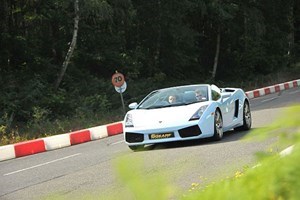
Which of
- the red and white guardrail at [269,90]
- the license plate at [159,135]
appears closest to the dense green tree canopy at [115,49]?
the red and white guardrail at [269,90]

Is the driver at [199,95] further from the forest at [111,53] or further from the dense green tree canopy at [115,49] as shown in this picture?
the dense green tree canopy at [115,49]

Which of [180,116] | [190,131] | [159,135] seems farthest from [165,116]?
[190,131]

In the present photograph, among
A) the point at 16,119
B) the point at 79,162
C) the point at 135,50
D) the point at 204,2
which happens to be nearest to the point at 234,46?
the point at 204,2

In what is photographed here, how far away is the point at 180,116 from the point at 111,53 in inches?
833

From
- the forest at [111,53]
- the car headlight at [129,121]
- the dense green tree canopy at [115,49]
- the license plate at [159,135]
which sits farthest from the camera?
the dense green tree canopy at [115,49]

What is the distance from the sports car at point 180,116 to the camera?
396 inches

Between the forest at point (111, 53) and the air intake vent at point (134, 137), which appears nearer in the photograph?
the air intake vent at point (134, 137)

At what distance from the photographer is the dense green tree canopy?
23752 mm

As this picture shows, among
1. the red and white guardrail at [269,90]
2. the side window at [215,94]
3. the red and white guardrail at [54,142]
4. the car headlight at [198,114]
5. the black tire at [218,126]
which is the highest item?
the side window at [215,94]

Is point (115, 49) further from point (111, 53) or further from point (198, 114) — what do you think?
point (198, 114)

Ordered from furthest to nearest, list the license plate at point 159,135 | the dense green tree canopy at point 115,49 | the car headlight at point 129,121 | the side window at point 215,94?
the dense green tree canopy at point 115,49 → the side window at point 215,94 → the car headlight at point 129,121 → the license plate at point 159,135

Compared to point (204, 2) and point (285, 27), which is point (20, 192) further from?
point (285, 27)

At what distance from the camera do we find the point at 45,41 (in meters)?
28.9

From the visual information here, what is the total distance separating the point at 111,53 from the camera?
3094 cm
